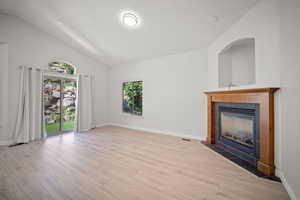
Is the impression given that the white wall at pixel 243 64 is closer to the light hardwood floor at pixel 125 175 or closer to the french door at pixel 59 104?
the light hardwood floor at pixel 125 175

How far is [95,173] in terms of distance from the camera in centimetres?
193

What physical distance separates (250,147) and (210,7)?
2.67m

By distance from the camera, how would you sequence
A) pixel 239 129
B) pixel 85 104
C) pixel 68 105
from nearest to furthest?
pixel 239 129
pixel 68 105
pixel 85 104

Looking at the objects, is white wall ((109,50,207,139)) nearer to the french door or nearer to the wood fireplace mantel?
the wood fireplace mantel

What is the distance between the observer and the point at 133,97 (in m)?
5.16

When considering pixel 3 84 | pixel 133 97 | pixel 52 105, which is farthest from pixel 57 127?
pixel 133 97

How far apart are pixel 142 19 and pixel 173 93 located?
229cm

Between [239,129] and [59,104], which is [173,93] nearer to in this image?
[239,129]

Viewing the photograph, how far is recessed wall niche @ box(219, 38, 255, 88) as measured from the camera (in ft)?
8.93

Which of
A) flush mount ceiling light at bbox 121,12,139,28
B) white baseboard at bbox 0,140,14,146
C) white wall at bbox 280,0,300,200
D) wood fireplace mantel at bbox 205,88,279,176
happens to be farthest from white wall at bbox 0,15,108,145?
white wall at bbox 280,0,300,200

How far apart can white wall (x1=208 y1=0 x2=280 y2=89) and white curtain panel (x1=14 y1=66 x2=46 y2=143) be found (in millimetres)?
5362

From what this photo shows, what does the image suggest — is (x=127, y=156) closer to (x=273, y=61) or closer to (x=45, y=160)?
(x=45, y=160)

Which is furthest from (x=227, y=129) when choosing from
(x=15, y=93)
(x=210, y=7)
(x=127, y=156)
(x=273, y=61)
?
(x=15, y=93)

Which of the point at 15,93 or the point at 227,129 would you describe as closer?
the point at 227,129
